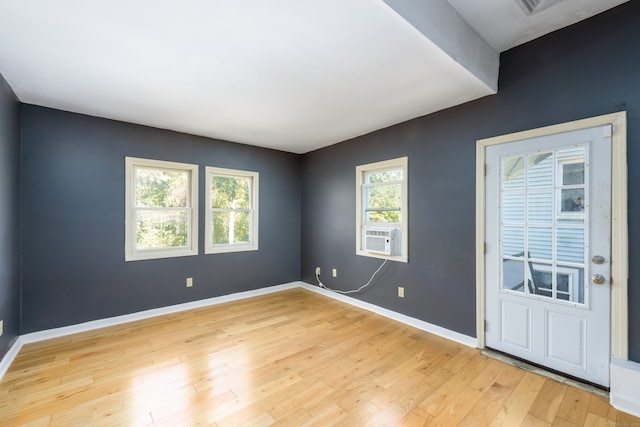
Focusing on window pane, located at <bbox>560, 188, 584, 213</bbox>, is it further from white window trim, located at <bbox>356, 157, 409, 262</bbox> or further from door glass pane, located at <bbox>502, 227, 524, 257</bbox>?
white window trim, located at <bbox>356, 157, 409, 262</bbox>

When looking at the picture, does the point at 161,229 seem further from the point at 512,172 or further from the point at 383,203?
the point at 512,172

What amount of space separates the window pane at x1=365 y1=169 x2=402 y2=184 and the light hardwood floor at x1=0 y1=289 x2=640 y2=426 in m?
1.92

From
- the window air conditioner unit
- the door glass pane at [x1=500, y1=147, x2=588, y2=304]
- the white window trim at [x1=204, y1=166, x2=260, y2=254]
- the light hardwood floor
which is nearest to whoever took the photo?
the light hardwood floor

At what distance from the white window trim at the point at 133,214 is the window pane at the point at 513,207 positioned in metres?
3.80

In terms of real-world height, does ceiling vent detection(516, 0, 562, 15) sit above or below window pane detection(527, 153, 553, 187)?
above

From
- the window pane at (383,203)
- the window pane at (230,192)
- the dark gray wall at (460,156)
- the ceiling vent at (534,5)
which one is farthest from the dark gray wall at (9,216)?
the ceiling vent at (534,5)

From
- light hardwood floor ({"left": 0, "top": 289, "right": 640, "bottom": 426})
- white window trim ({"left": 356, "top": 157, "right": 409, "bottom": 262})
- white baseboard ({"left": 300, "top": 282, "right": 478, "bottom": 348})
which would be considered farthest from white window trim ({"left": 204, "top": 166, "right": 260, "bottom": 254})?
white window trim ({"left": 356, "top": 157, "right": 409, "bottom": 262})

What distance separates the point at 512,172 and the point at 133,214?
4.30 metres

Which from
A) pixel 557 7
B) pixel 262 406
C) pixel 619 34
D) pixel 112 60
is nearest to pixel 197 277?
pixel 262 406

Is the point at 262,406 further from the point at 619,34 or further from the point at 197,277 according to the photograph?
the point at 619,34

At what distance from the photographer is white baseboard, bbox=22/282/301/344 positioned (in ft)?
9.49

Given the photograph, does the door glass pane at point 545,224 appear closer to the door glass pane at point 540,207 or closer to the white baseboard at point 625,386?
the door glass pane at point 540,207

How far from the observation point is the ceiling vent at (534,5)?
6.07 feet

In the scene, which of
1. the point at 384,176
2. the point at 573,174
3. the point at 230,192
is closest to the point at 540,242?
the point at 573,174
